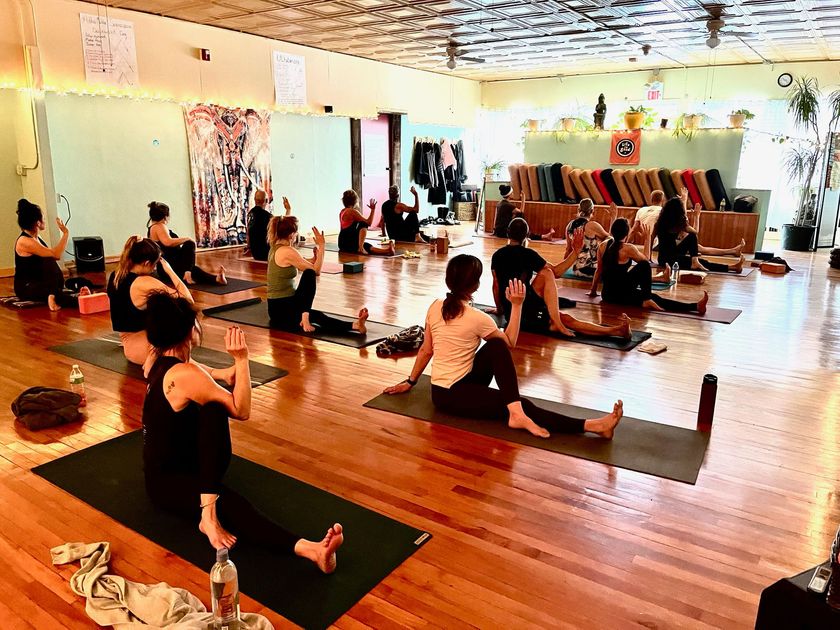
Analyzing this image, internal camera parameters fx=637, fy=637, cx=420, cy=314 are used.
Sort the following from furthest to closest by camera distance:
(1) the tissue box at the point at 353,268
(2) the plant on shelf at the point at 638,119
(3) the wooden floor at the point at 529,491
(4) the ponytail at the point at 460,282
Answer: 1. (2) the plant on shelf at the point at 638,119
2. (1) the tissue box at the point at 353,268
3. (4) the ponytail at the point at 460,282
4. (3) the wooden floor at the point at 529,491

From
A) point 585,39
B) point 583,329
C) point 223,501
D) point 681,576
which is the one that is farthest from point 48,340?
point 585,39

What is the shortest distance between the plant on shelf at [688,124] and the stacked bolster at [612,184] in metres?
0.58

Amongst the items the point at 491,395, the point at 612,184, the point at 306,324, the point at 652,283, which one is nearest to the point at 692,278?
the point at 652,283

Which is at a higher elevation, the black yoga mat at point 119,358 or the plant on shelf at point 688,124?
the plant on shelf at point 688,124

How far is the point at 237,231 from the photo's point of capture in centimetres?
1022

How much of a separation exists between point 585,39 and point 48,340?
341 inches

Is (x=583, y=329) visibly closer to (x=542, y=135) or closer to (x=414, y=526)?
(x=414, y=526)

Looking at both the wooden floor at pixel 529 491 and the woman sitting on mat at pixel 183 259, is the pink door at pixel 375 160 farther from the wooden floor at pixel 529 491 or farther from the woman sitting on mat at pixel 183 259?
the wooden floor at pixel 529 491

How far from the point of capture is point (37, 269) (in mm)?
6074

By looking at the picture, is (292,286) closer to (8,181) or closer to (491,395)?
(491,395)

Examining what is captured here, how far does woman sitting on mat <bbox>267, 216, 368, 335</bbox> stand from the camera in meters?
5.11

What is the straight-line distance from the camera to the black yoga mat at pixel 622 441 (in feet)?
9.97

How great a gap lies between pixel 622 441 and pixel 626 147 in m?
8.90

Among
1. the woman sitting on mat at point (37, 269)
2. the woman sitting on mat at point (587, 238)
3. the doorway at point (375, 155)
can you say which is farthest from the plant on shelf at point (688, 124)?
the woman sitting on mat at point (37, 269)
